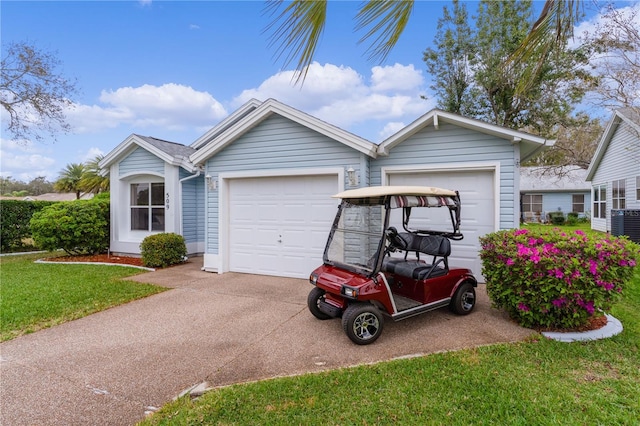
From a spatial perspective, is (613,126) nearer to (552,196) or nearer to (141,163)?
(552,196)

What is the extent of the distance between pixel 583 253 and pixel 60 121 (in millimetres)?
17346

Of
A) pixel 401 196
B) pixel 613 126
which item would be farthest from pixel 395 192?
pixel 613 126

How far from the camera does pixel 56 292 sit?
6250mm

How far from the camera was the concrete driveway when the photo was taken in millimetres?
2939

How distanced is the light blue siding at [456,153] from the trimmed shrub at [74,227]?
8881 millimetres

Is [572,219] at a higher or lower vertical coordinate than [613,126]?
lower

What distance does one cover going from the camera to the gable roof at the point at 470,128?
5.96 metres

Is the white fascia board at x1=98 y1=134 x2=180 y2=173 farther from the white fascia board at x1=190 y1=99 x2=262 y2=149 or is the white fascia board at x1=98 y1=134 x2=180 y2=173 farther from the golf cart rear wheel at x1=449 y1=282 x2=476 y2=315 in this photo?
the golf cart rear wheel at x1=449 y1=282 x2=476 y2=315

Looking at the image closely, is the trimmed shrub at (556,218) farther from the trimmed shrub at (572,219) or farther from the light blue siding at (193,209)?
the light blue siding at (193,209)

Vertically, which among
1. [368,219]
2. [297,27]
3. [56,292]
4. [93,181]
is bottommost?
[56,292]

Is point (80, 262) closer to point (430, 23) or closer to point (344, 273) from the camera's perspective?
point (344, 273)

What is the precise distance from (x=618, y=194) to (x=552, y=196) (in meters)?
9.42

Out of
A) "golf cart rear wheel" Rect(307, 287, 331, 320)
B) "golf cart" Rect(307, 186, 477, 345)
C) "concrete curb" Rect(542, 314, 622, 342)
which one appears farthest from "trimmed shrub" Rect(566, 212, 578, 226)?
"golf cart rear wheel" Rect(307, 287, 331, 320)

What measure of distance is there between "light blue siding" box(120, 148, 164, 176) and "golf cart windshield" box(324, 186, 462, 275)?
7517 mm
